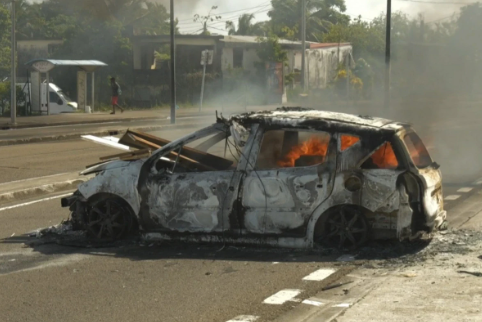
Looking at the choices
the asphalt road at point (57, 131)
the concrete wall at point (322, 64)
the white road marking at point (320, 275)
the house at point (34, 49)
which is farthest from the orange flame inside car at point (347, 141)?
the house at point (34, 49)

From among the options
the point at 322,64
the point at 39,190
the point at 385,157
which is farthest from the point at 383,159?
the point at 322,64

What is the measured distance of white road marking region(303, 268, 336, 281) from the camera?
8070 mm

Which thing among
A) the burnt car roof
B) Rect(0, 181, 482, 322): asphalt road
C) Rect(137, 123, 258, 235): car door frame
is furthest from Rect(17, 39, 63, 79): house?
the burnt car roof

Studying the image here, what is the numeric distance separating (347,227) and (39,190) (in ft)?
21.5

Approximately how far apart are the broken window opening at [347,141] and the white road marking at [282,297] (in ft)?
7.30

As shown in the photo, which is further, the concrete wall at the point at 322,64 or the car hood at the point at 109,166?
the concrete wall at the point at 322,64

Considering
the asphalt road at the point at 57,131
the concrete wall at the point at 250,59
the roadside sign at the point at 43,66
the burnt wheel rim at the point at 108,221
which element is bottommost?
the asphalt road at the point at 57,131

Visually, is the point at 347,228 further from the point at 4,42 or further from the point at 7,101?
the point at 4,42

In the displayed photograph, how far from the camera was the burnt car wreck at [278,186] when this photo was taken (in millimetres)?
9172

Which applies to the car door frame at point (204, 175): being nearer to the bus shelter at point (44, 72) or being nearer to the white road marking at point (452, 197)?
the white road marking at point (452, 197)

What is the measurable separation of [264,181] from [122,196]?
1626 mm

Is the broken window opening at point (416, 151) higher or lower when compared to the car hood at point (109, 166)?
higher

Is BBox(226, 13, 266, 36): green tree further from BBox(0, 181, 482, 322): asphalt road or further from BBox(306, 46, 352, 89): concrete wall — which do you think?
BBox(0, 181, 482, 322): asphalt road

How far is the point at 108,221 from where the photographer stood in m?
9.84
